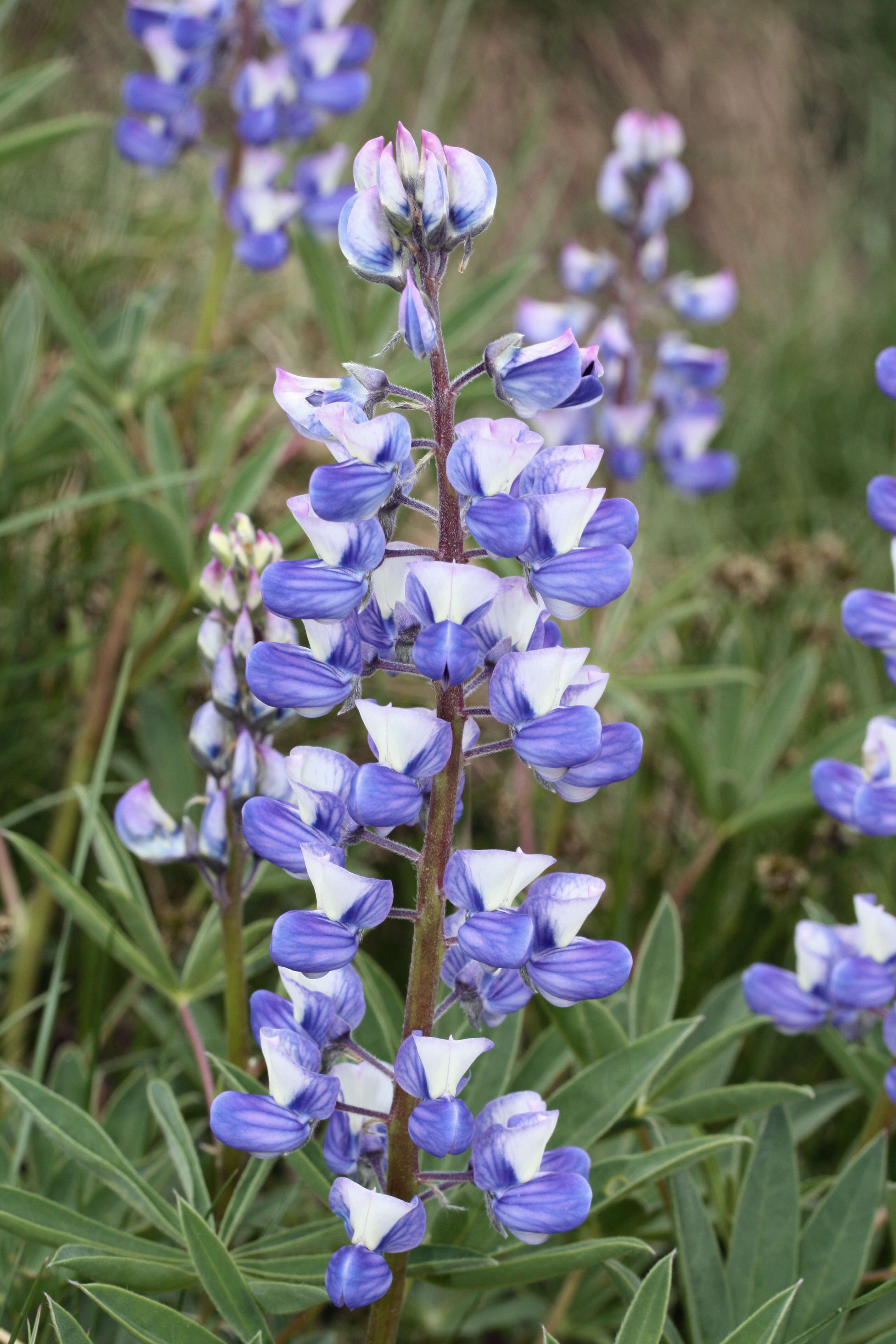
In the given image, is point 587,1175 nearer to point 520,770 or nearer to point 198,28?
point 520,770

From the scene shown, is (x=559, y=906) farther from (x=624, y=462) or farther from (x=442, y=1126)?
(x=624, y=462)

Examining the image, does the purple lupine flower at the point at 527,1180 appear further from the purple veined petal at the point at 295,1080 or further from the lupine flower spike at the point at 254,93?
the lupine flower spike at the point at 254,93

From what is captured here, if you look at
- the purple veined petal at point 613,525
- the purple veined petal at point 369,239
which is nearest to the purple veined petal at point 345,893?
the purple veined petal at point 613,525

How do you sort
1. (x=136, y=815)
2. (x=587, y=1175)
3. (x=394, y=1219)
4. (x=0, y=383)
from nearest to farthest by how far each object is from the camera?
(x=394, y=1219) < (x=587, y=1175) < (x=136, y=815) < (x=0, y=383)

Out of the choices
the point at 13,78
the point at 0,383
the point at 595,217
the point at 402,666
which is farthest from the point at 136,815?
the point at 595,217

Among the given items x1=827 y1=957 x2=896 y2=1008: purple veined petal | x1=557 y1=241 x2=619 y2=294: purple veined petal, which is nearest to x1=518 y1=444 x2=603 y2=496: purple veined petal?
x1=827 y1=957 x2=896 y2=1008: purple veined petal

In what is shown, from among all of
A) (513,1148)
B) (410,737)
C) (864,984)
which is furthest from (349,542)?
(864,984)

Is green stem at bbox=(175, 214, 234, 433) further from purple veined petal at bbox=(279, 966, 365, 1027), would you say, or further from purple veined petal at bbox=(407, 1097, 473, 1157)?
purple veined petal at bbox=(407, 1097, 473, 1157)
